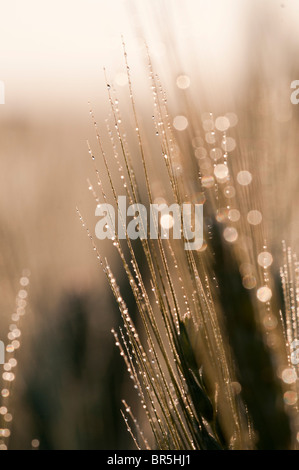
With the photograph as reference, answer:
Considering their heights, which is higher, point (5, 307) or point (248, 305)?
point (248, 305)

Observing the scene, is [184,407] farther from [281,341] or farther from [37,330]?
[37,330]

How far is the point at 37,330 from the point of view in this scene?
239 centimetres

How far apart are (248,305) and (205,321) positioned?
0.13 metres

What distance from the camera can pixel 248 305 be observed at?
2.94 feet

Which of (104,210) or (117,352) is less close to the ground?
(104,210)

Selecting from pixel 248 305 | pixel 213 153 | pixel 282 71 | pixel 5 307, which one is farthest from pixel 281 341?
pixel 5 307

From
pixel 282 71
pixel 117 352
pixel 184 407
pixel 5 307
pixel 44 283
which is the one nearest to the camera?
pixel 184 407

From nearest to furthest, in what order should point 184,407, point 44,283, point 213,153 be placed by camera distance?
point 184,407, point 213,153, point 44,283
